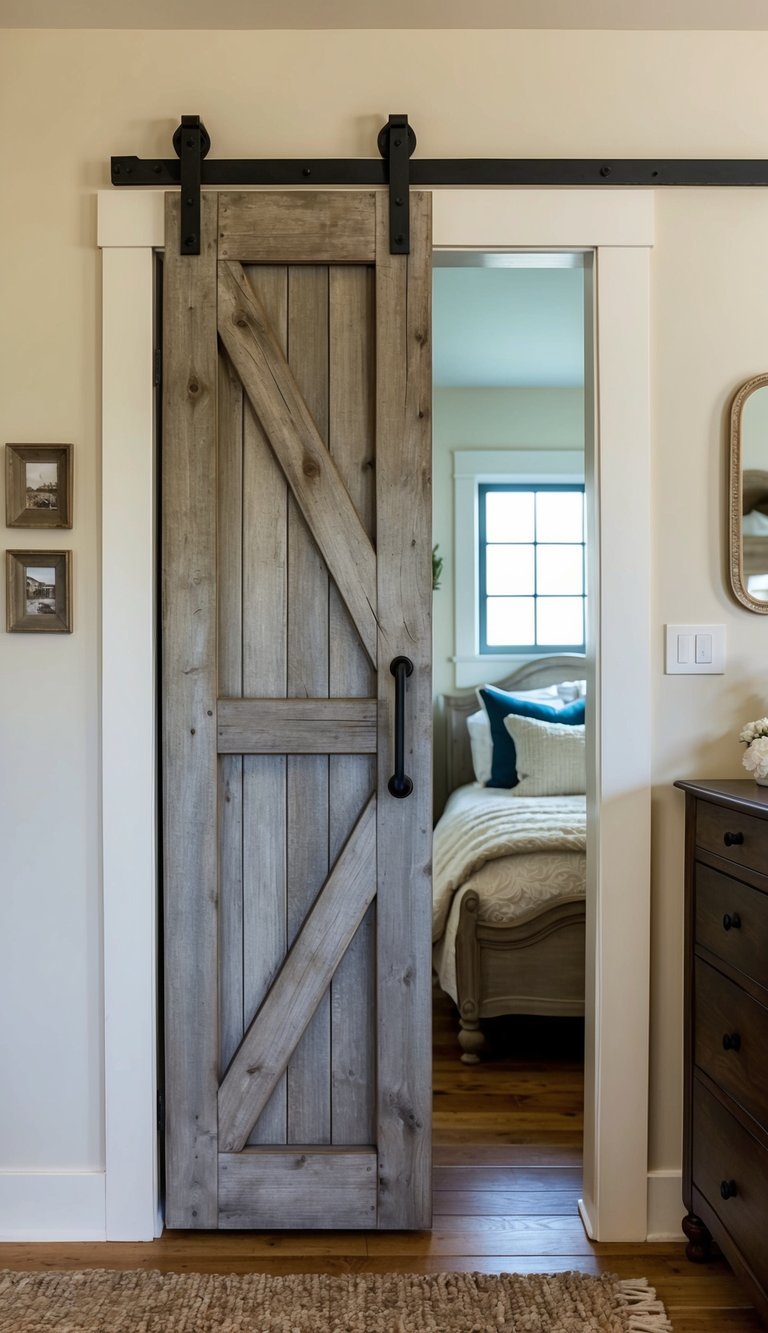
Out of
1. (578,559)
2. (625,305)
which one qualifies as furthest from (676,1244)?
(578,559)

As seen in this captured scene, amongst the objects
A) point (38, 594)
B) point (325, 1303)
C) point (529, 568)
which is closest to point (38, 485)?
point (38, 594)

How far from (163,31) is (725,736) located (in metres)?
2.03

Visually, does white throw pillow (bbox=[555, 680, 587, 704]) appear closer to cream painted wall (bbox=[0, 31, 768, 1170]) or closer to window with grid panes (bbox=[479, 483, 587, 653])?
window with grid panes (bbox=[479, 483, 587, 653])

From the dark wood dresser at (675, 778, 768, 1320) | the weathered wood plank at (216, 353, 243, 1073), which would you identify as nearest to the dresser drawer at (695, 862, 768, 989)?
the dark wood dresser at (675, 778, 768, 1320)

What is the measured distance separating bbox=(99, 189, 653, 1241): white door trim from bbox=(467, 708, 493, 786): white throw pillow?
2.65m

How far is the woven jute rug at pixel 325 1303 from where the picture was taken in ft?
6.52

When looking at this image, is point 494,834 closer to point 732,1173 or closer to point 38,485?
point 732,1173

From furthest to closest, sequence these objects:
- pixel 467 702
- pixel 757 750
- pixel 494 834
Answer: pixel 467 702
pixel 494 834
pixel 757 750

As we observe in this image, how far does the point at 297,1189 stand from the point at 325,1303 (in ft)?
0.91

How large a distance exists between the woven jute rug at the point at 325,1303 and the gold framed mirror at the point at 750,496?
1.49 m

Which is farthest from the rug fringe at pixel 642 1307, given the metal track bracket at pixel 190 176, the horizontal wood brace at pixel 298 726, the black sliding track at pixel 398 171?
the metal track bracket at pixel 190 176

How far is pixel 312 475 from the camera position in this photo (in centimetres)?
230

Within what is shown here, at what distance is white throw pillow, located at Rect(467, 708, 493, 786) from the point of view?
16.4 ft

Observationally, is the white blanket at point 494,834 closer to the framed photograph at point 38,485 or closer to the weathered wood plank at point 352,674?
the weathered wood plank at point 352,674
